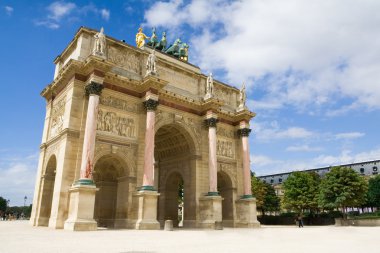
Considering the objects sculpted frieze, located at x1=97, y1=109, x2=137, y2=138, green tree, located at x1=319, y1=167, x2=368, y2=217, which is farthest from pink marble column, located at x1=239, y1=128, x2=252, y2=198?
green tree, located at x1=319, y1=167, x2=368, y2=217

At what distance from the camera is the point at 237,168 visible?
3300cm

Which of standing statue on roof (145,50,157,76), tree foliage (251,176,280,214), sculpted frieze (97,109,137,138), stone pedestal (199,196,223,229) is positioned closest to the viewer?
sculpted frieze (97,109,137,138)

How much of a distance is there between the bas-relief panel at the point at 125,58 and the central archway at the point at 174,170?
643 cm

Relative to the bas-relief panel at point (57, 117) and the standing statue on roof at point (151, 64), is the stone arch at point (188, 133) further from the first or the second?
the bas-relief panel at point (57, 117)

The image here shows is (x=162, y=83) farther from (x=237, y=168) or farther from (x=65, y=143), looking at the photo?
(x=237, y=168)

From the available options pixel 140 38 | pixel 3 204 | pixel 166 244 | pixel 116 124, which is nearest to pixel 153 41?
pixel 140 38

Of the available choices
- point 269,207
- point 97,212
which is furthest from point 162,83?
point 269,207

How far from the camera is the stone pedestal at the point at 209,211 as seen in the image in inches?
1045

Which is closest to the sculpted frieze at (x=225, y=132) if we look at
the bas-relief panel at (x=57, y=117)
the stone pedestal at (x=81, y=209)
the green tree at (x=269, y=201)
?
the bas-relief panel at (x=57, y=117)

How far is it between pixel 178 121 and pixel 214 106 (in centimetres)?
415

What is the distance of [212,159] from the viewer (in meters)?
29.1

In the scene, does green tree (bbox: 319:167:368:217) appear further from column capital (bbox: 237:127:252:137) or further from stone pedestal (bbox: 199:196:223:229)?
stone pedestal (bbox: 199:196:223:229)

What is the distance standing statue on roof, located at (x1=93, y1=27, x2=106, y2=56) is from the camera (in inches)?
903

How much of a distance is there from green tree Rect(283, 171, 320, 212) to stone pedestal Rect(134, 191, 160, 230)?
3686cm
